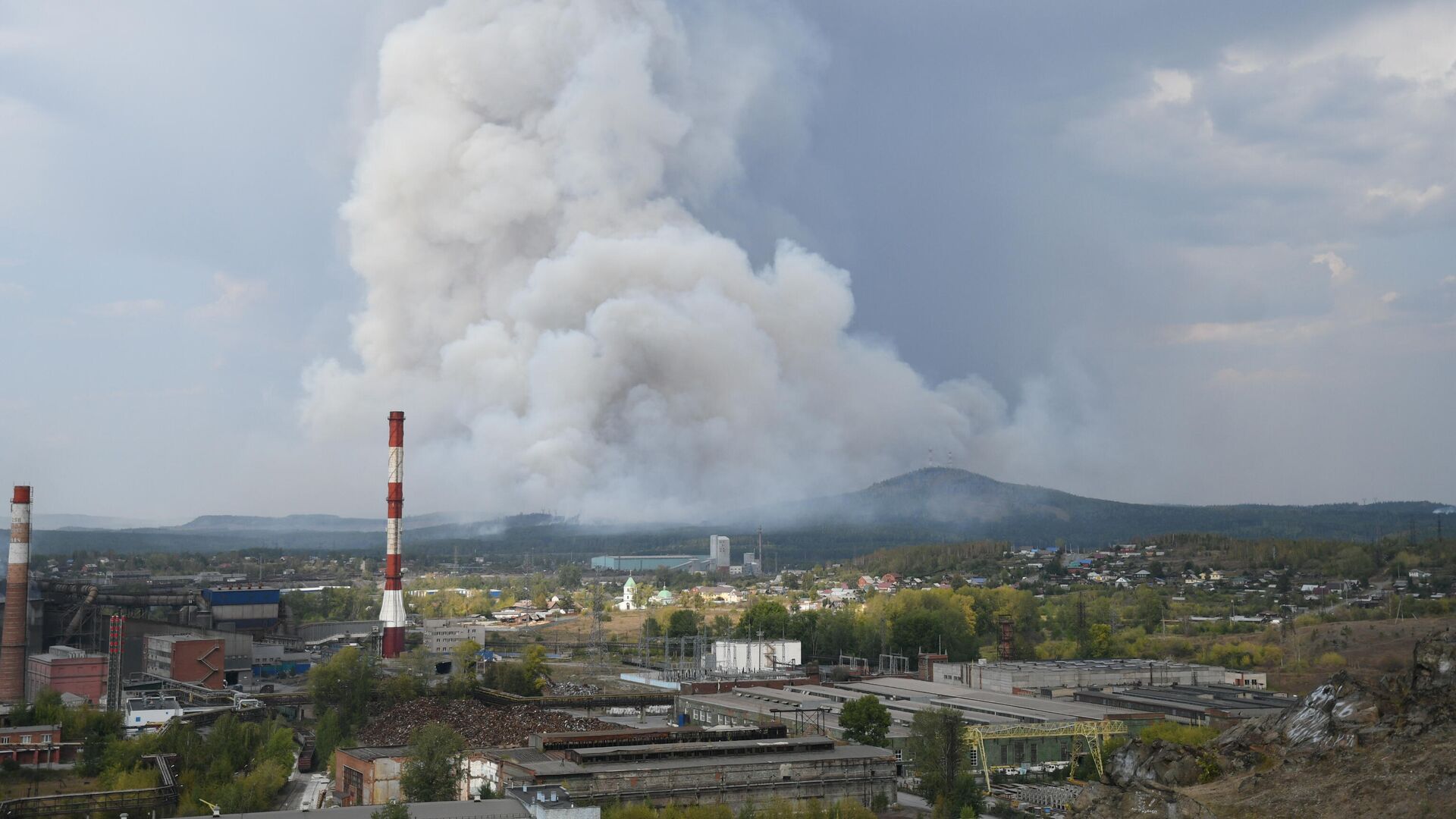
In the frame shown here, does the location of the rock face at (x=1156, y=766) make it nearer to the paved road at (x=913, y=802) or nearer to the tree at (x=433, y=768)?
the paved road at (x=913, y=802)

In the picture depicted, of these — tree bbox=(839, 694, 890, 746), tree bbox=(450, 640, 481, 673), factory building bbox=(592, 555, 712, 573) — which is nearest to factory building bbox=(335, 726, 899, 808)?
tree bbox=(839, 694, 890, 746)

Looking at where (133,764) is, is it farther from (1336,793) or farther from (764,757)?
(1336,793)

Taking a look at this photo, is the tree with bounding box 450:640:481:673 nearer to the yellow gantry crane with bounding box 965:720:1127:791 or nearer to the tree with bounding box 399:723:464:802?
the tree with bounding box 399:723:464:802

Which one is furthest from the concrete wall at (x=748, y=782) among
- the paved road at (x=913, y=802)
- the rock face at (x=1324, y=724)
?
the rock face at (x=1324, y=724)

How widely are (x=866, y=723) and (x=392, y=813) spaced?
11.9 meters

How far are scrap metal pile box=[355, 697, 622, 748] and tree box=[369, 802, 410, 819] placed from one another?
7567 millimetres

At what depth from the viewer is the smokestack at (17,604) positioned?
3566 centimetres

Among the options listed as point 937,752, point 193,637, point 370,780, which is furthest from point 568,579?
point 937,752

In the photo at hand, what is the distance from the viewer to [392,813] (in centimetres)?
Result: 1805

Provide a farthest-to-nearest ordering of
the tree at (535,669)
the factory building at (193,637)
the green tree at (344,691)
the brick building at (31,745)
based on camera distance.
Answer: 1. the factory building at (193,637)
2. the tree at (535,669)
3. the green tree at (344,691)
4. the brick building at (31,745)

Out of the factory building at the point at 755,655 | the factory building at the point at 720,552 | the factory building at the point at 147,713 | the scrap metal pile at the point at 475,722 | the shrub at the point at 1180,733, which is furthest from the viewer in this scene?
the factory building at the point at 720,552

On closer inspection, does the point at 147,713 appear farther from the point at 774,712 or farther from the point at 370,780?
the point at 774,712

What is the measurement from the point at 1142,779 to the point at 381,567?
3344 inches

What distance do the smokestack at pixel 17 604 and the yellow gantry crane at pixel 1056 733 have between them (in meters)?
23.6
